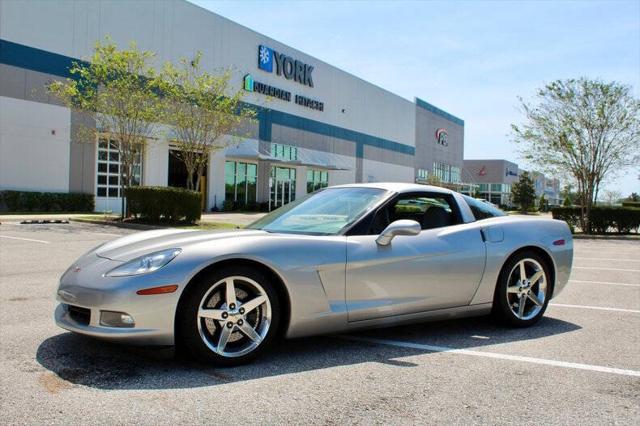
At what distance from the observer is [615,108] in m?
23.4

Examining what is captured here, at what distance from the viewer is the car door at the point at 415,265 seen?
4102mm

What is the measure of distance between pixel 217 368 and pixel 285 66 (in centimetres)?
3818

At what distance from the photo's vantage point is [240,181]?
37.0 meters

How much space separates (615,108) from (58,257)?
22429 mm

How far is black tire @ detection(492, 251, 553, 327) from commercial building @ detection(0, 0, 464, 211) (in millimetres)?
23275

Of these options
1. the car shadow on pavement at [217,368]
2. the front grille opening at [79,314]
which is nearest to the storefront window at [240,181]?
the car shadow on pavement at [217,368]

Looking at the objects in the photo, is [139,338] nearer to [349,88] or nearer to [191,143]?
[191,143]

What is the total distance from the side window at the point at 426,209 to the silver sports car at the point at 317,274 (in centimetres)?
1

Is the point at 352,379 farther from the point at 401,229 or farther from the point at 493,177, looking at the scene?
the point at 493,177

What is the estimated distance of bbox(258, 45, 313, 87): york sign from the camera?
37688 millimetres

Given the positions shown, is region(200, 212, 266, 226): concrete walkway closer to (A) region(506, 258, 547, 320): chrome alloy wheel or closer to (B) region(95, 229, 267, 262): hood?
(A) region(506, 258, 547, 320): chrome alloy wheel

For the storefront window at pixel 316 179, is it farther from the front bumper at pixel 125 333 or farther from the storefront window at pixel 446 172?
the front bumper at pixel 125 333

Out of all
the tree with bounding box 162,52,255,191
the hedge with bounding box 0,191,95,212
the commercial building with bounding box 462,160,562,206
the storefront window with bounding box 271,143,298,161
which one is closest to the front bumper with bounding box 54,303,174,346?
the tree with bounding box 162,52,255,191

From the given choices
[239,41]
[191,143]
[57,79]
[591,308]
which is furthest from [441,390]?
[239,41]
